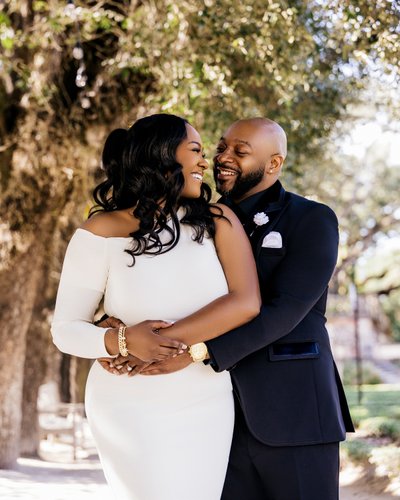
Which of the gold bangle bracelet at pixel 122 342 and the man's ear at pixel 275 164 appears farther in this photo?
the man's ear at pixel 275 164

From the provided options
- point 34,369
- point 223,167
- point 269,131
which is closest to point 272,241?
point 223,167

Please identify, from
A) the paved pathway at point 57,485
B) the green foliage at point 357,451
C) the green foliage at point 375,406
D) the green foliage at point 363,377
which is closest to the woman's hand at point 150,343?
the paved pathway at point 57,485

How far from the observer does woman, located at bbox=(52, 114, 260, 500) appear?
3.11 meters

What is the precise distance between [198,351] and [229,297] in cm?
23

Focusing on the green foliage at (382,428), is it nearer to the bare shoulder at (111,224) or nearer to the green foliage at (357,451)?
the green foliage at (357,451)

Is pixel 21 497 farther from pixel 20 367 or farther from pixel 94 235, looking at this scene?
pixel 94 235

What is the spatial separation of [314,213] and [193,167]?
0.60 m

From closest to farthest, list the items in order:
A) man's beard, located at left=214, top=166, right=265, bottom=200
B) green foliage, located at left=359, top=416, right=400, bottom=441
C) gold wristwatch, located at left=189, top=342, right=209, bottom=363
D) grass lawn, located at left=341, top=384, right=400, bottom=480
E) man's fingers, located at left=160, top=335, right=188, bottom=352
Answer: man's fingers, located at left=160, top=335, right=188, bottom=352, gold wristwatch, located at left=189, top=342, right=209, bottom=363, man's beard, located at left=214, top=166, right=265, bottom=200, grass lawn, located at left=341, top=384, right=400, bottom=480, green foliage, located at left=359, top=416, right=400, bottom=441

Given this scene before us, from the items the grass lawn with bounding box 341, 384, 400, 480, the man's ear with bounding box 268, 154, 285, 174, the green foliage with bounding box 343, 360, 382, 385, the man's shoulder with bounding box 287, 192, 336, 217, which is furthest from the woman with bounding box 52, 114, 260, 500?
the green foliage with bounding box 343, 360, 382, 385

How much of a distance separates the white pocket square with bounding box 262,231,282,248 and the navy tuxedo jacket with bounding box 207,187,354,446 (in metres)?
0.02

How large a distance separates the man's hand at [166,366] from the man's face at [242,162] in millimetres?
981

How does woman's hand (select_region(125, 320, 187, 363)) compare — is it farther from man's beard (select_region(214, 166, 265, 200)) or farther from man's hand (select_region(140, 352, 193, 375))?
man's beard (select_region(214, 166, 265, 200))

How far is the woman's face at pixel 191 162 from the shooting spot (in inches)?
129

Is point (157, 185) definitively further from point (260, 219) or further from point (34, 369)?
point (34, 369)
